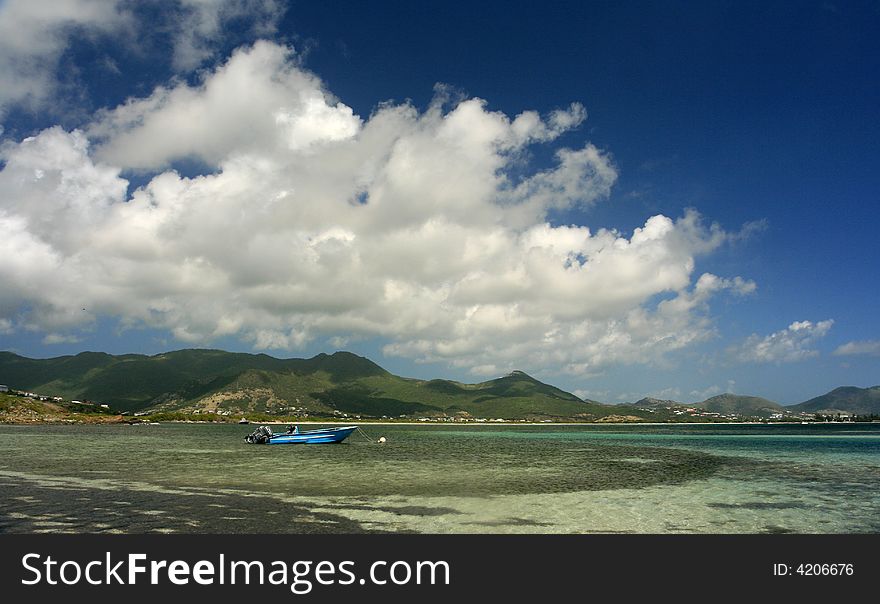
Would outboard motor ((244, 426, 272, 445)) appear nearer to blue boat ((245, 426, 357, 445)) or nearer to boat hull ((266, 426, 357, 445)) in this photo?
blue boat ((245, 426, 357, 445))

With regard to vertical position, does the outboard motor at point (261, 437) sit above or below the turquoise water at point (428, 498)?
below

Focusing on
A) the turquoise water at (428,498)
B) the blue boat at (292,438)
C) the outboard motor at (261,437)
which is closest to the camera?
the turquoise water at (428,498)

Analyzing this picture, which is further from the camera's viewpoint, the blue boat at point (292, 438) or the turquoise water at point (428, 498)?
the blue boat at point (292, 438)

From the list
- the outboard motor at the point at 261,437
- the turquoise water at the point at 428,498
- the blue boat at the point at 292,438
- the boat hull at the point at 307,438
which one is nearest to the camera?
the turquoise water at the point at 428,498

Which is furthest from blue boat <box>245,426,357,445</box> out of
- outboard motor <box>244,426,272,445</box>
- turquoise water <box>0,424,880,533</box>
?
turquoise water <box>0,424,880,533</box>

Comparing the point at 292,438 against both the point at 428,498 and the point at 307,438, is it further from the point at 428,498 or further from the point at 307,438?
the point at 428,498


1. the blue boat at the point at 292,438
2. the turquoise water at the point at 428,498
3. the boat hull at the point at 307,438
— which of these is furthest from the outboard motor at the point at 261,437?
the turquoise water at the point at 428,498

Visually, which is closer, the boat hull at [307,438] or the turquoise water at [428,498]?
the turquoise water at [428,498]

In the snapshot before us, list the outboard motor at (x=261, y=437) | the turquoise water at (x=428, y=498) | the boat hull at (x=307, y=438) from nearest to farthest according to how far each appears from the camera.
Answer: the turquoise water at (x=428, y=498)
the boat hull at (x=307, y=438)
the outboard motor at (x=261, y=437)

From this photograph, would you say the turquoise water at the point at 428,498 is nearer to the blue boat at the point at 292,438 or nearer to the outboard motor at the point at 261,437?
the blue boat at the point at 292,438

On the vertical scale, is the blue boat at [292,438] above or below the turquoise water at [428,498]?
below

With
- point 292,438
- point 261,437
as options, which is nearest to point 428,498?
point 292,438

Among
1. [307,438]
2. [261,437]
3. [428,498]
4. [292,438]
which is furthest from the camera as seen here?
[307,438]
